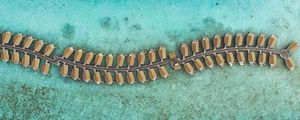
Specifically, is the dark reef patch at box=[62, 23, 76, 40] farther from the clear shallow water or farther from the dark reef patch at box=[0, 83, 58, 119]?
the dark reef patch at box=[0, 83, 58, 119]

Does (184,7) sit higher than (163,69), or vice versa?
(184,7)

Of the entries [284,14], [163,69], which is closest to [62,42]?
[163,69]

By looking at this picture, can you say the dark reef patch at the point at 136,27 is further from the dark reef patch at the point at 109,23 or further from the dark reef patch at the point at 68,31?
the dark reef patch at the point at 68,31

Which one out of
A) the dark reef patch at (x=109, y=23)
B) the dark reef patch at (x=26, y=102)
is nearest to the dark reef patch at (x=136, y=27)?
the dark reef patch at (x=109, y=23)

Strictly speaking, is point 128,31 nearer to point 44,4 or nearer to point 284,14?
point 44,4

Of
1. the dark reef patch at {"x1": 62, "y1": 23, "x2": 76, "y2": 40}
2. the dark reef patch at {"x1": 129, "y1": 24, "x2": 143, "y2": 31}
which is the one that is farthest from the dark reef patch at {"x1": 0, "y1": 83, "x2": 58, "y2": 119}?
the dark reef patch at {"x1": 129, "y1": 24, "x2": 143, "y2": 31}

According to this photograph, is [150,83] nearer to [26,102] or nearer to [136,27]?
[136,27]

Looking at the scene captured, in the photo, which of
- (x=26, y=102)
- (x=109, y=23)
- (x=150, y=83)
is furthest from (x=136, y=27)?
(x=26, y=102)
